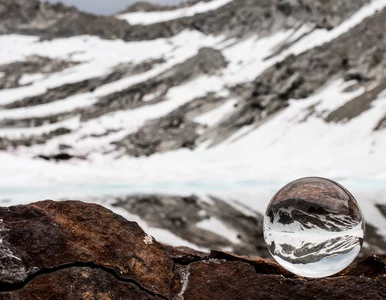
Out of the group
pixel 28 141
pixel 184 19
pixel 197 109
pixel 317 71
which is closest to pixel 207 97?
pixel 197 109

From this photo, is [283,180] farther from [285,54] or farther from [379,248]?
[285,54]

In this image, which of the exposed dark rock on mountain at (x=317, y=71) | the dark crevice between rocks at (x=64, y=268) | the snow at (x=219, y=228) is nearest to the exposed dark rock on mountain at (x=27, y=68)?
the exposed dark rock on mountain at (x=317, y=71)

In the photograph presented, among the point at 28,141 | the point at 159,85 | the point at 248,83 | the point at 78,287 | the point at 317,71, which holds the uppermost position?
the point at 78,287

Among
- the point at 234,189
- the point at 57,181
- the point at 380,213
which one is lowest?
the point at 57,181

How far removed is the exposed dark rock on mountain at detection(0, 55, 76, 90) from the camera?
29297 millimetres

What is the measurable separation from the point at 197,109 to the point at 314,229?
78.6ft

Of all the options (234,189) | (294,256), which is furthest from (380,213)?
(294,256)

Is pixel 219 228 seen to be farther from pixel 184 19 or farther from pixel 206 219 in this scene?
pixel 184 19

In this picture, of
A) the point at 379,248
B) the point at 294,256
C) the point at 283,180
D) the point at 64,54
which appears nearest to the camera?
the point at 294,256

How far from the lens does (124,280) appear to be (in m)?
2.81

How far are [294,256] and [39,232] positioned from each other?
4.92 feet

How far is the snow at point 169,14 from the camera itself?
37281mm

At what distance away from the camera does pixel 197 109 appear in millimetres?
26875

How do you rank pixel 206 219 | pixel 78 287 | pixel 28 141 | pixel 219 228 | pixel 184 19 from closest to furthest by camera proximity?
pixel 78 287
pixel 219 228
pixel 206 219
pixel 28 141
pixel 184 19
